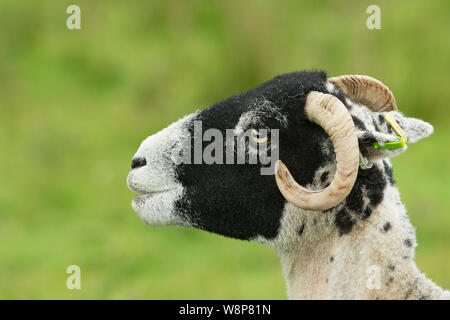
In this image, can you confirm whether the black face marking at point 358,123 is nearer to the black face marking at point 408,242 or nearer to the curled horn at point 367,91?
the curled horn at point 367,91

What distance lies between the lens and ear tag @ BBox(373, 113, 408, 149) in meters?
4.92

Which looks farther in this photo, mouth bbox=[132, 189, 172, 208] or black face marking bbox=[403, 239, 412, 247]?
mouth bbox=[132, 189, 172, 208]

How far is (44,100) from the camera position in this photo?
1706 cm

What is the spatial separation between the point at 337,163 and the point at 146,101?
12429 mm

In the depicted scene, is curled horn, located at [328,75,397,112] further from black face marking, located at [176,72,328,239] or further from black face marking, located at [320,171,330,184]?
black face marking, located at [320,171,330,184]

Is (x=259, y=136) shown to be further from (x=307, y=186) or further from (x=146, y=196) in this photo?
(x=146, y=196)

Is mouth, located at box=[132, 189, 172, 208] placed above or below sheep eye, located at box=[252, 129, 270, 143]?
below

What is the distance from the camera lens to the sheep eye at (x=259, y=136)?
537 centimetres

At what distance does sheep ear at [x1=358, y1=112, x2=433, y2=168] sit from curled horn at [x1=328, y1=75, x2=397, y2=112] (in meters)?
0.16

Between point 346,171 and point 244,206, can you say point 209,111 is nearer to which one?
point 244,206

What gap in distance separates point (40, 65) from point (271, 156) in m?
13.6

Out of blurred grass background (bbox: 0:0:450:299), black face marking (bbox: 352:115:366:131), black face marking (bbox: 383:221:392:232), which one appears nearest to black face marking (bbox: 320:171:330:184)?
black face marking (bbox: 352:115:366:131)

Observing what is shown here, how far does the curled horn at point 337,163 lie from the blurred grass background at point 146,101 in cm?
643
